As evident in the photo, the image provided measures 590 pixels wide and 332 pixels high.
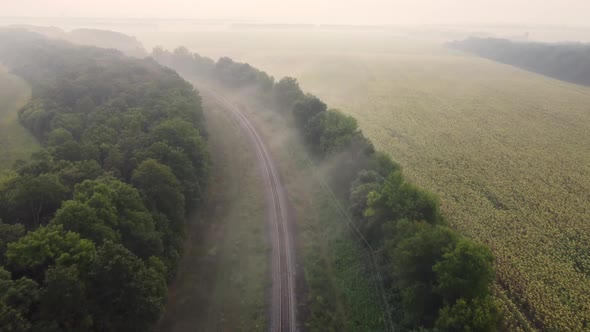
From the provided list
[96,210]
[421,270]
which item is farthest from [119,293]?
[421,270]

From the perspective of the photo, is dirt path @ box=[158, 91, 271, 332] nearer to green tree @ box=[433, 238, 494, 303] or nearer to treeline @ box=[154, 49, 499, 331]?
treeline @ box=[154, 49, 499, 331]

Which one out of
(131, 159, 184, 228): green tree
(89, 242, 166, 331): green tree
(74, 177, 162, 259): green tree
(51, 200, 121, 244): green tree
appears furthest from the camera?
(131, 159, 184, 228): green tree

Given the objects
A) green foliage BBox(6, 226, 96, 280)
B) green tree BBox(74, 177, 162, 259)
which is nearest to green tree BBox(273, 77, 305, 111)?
green tree BBox(74, 177, 162, 259)

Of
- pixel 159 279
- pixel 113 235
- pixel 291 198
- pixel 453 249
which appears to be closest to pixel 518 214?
pixel 453 249

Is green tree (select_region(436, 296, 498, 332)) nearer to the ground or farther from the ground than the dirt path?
farther from the ground

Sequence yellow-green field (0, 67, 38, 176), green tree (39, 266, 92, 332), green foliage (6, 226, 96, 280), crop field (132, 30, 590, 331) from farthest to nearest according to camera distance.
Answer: yellow-green field (0, 67, 38, 176) < crop field (132, 30, 590, 331) < green foliage (6, 226, 96, 280) < green tree (39, 266, 92, 332)

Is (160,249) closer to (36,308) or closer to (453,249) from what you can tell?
(36,308)
